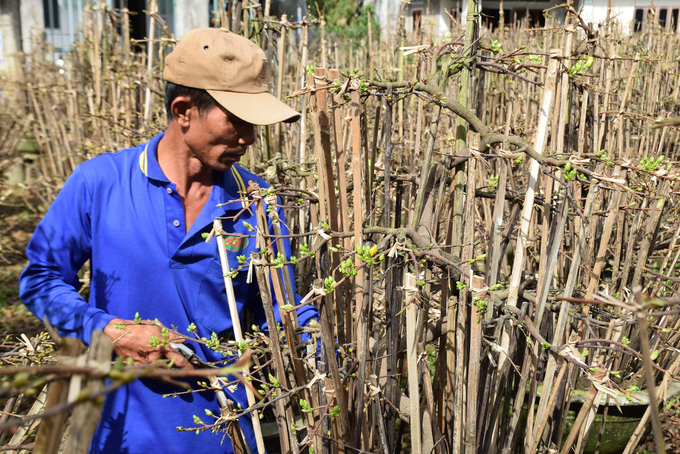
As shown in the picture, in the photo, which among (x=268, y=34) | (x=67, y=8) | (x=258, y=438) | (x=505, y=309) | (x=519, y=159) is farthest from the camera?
(x=67, y=8)

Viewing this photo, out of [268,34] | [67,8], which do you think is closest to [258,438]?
[268,34]

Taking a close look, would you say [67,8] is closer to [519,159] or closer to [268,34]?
[268,34]

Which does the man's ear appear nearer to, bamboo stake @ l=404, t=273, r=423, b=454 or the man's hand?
the man's hand

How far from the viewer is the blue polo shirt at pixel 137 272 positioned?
151 cm

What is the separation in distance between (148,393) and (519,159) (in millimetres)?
1121

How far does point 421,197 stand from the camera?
4.12 ft

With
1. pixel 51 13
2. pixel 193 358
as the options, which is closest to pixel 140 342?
pixel 193 358

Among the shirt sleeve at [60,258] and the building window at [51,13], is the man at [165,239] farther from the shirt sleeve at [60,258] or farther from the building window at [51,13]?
the building window at [51,13]

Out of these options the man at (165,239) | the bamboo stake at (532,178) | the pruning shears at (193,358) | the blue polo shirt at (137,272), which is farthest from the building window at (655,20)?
the pruning shears at (193,358)

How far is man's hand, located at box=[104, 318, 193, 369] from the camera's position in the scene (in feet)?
4.58

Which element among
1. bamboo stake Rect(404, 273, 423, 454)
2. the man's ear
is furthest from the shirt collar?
bamboo stake Rect(404, 273, 423, 454)

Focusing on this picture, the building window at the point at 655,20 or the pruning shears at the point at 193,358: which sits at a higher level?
the building window at the point at 655,20

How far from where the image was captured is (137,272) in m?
1.55

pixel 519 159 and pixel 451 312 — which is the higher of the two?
pixel 519 159
